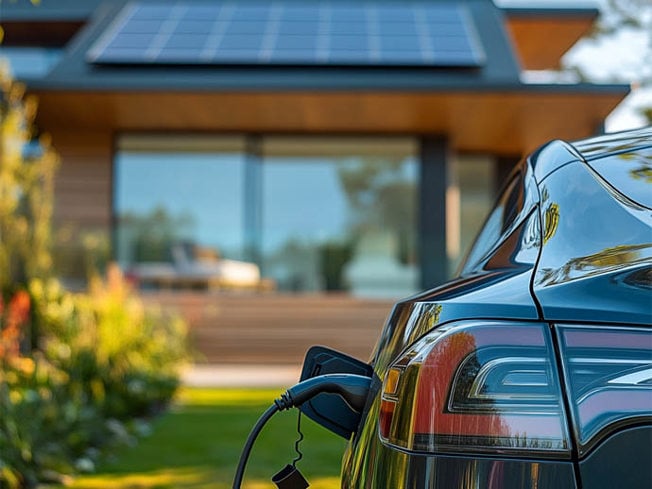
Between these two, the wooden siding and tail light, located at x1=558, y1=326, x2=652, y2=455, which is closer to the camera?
tail light, located at x1=558, y1=326, x2=652, y2=455

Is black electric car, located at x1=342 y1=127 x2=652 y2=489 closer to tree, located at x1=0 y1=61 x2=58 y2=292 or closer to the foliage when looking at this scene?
the foliage

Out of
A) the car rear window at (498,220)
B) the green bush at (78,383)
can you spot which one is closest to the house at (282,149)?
the green bush at (78,383)

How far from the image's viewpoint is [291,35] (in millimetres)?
14164

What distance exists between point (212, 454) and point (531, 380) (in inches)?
181

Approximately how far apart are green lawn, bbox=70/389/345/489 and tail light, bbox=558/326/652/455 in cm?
354

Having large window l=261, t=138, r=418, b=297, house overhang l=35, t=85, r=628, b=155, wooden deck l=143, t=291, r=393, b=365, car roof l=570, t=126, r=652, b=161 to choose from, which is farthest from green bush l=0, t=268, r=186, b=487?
large window l=261, t=138, r=418, b=297

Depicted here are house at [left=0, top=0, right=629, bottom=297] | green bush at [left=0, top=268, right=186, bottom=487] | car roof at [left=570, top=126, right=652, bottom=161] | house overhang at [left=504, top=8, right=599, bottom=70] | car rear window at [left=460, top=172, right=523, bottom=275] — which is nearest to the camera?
car roof at [left=570, top=126, right=652, bottom=161]

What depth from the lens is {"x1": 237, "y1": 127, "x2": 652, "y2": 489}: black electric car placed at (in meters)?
1.15

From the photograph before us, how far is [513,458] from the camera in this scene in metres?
1.16

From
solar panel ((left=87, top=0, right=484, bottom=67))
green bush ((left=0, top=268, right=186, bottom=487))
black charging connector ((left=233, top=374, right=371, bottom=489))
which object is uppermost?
solar panel ((left=87, top=0, right=484, bottom=67))

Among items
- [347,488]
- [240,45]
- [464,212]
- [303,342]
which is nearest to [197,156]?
[240,45]

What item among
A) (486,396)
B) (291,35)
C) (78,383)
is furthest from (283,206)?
(486,396)

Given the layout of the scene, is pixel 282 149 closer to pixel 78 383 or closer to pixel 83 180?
pixel 83 180

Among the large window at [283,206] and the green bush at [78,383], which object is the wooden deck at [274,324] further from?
the green bush at [78,383]
